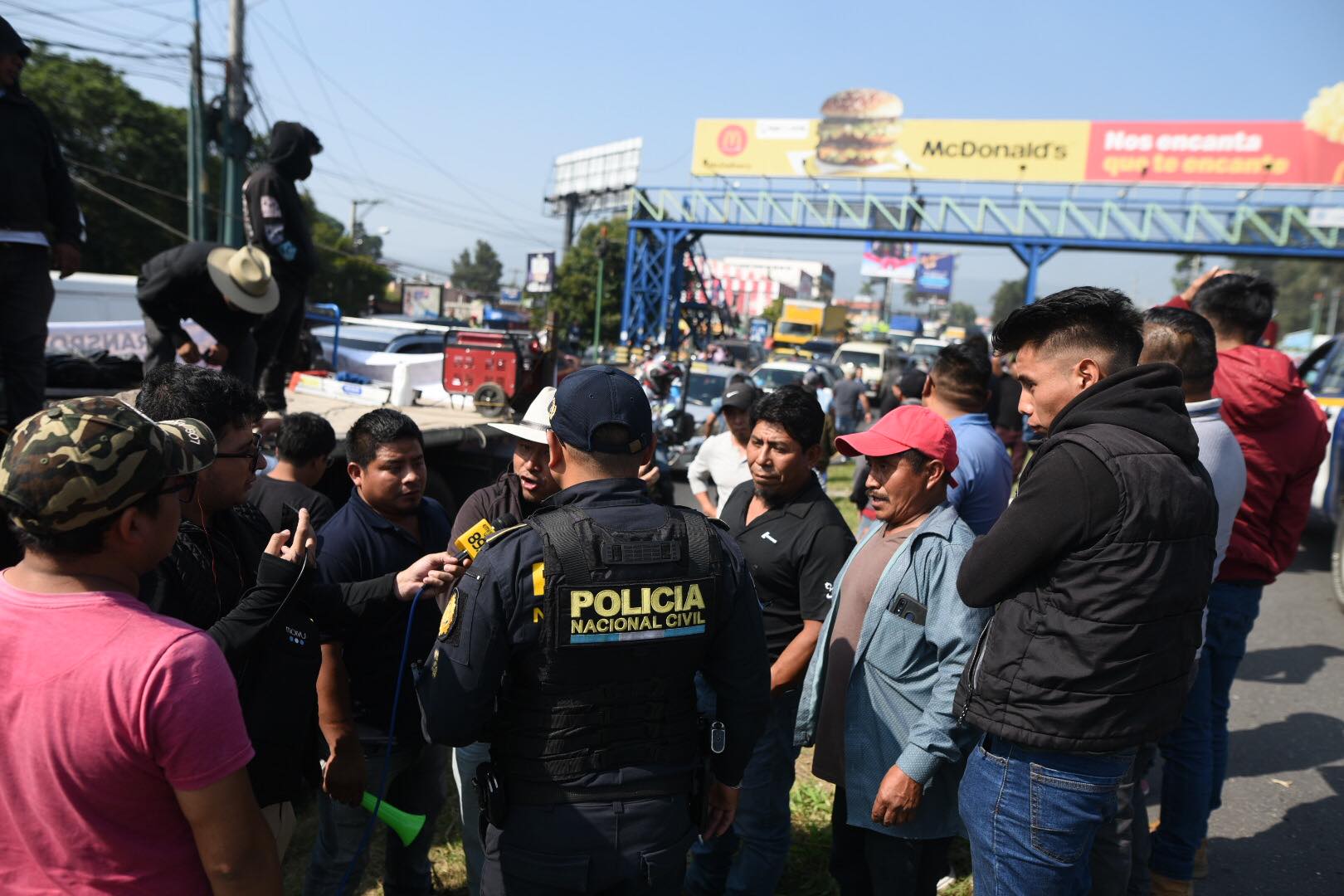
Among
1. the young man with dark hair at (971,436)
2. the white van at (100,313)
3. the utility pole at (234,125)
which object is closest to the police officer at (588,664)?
the young man with dark hair at (971,436)

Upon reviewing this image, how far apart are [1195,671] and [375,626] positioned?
2.82 metres

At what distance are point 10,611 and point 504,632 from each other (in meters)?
0.88

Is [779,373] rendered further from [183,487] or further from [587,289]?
[587,289]

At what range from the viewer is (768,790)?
10.5 ft

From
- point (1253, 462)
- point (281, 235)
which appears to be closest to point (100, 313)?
point (281, 235)

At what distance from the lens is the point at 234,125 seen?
1794 centimetres

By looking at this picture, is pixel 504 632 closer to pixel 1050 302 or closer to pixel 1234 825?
pixel 1050 302

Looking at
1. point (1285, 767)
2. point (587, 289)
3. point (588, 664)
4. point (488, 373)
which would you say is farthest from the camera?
point (587, 289)

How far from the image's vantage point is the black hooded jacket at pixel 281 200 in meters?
5.38

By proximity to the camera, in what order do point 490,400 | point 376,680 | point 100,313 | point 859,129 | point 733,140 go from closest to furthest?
point 376,680, point 490,400, point 100,313, point 859,129, point 733,140

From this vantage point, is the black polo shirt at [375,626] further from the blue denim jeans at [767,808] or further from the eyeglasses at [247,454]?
the blue denim jeans at [767,808]

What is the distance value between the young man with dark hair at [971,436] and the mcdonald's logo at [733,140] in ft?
101

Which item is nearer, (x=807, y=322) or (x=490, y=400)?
(x=490, y=400)

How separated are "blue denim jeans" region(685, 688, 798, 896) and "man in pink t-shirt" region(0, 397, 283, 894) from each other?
195 centimetres
